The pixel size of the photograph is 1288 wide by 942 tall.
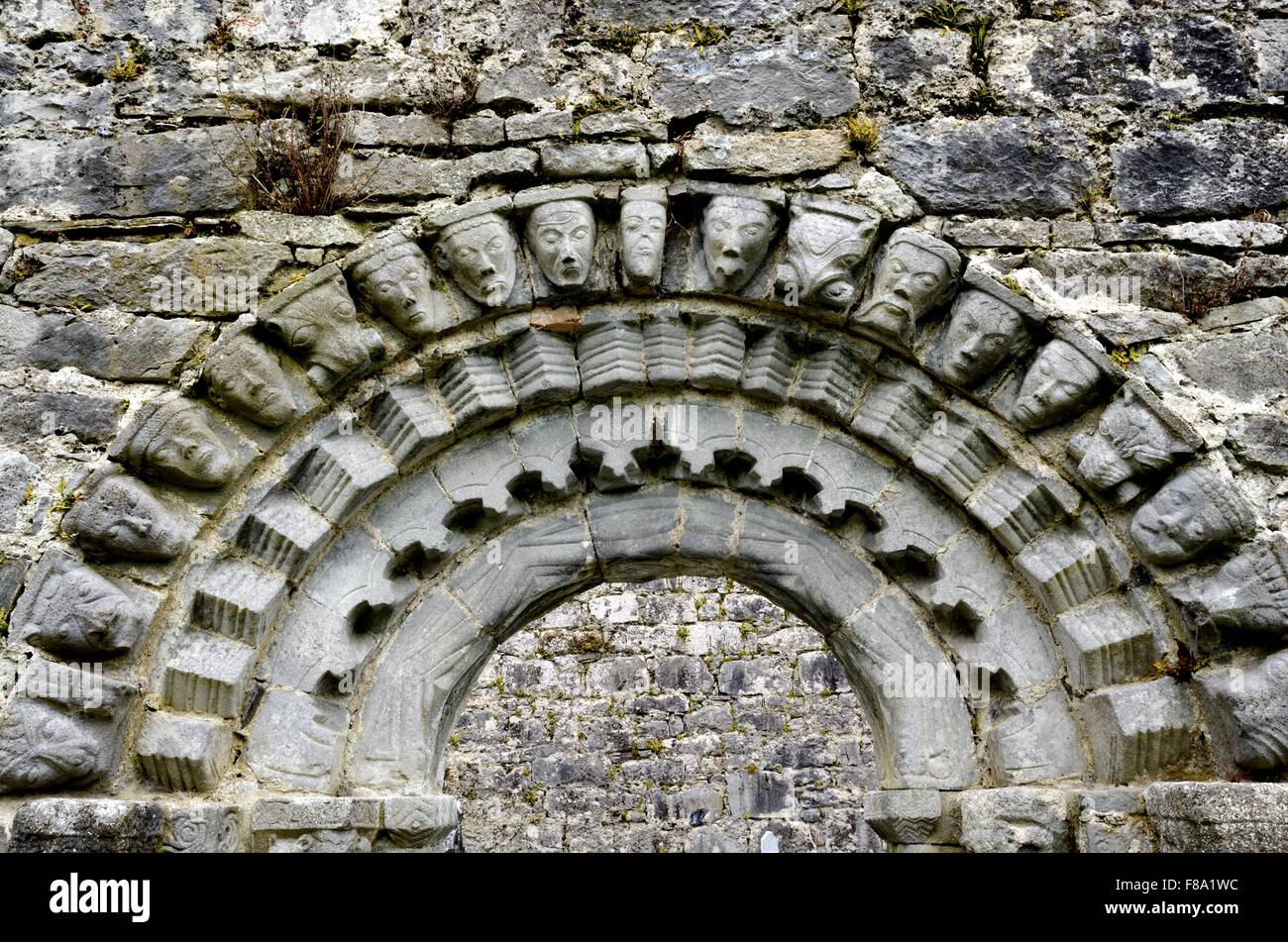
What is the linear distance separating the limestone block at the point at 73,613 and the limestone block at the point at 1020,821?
2344mm

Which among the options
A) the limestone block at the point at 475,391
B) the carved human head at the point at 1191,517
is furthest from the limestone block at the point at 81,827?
the carved human head at the point at 1191,517

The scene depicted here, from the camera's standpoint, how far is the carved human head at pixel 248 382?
133 inches

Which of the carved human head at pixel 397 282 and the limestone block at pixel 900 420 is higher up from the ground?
the carved human head at pixel 397 282

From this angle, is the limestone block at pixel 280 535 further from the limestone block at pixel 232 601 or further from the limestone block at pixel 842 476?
the limestone block at pixel 842 476

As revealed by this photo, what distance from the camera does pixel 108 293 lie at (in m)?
3.52

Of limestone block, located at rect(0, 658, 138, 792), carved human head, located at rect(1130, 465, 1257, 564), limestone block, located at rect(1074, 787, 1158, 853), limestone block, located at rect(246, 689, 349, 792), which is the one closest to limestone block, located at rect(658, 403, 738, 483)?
carved human head, located at rect(1130, 465, 1257, 564)

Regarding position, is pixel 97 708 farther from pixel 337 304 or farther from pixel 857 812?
pixel 857 812

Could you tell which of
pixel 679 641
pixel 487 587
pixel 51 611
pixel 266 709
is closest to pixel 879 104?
pixel 487 587

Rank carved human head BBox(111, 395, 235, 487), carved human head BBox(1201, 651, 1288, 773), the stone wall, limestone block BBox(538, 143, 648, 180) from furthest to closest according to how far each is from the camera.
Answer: the stone wall → limestone block BBox(538, 143, 648, 180) → carved human head BBox(111, 395, 235, 487) → carved human head BBox(1201, 651, 1288, 773)

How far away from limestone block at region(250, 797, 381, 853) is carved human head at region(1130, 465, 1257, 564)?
229 cm

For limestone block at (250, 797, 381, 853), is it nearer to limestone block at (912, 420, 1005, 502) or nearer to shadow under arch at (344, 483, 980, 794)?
shadow under arch at (344, 483, 980, 794)

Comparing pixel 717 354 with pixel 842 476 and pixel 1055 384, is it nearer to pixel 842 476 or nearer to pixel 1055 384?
pixel 842 476

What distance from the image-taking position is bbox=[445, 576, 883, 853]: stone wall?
7.57 meters

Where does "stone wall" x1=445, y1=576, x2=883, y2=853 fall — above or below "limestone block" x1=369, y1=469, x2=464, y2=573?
below
